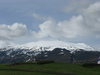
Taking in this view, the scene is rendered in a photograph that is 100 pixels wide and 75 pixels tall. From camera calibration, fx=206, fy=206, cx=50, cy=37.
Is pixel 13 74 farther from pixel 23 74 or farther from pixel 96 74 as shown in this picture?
pixel 96 74

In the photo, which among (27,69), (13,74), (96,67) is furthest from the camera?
(96,67)

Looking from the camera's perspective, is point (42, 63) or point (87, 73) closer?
point (87, 73)

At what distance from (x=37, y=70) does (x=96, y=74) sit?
49.5ft

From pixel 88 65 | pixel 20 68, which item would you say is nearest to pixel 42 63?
pixel 20 68

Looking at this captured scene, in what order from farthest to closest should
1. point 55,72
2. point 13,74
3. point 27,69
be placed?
1. point 27,69
2. point 55,72
3. point 13,74

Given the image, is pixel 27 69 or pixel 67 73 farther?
pixel 27 69

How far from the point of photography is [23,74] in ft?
159

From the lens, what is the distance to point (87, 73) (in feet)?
169

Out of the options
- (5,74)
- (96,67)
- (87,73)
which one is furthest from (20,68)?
(96,67)

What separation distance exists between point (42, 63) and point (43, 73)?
1547 centimetres

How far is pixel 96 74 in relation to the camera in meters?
50.8

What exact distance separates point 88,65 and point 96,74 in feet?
52.2

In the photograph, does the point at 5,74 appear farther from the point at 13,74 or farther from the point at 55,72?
the point at 55,72

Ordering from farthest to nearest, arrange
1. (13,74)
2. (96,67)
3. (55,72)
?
(96,67)
(55,72)
(13,74)
